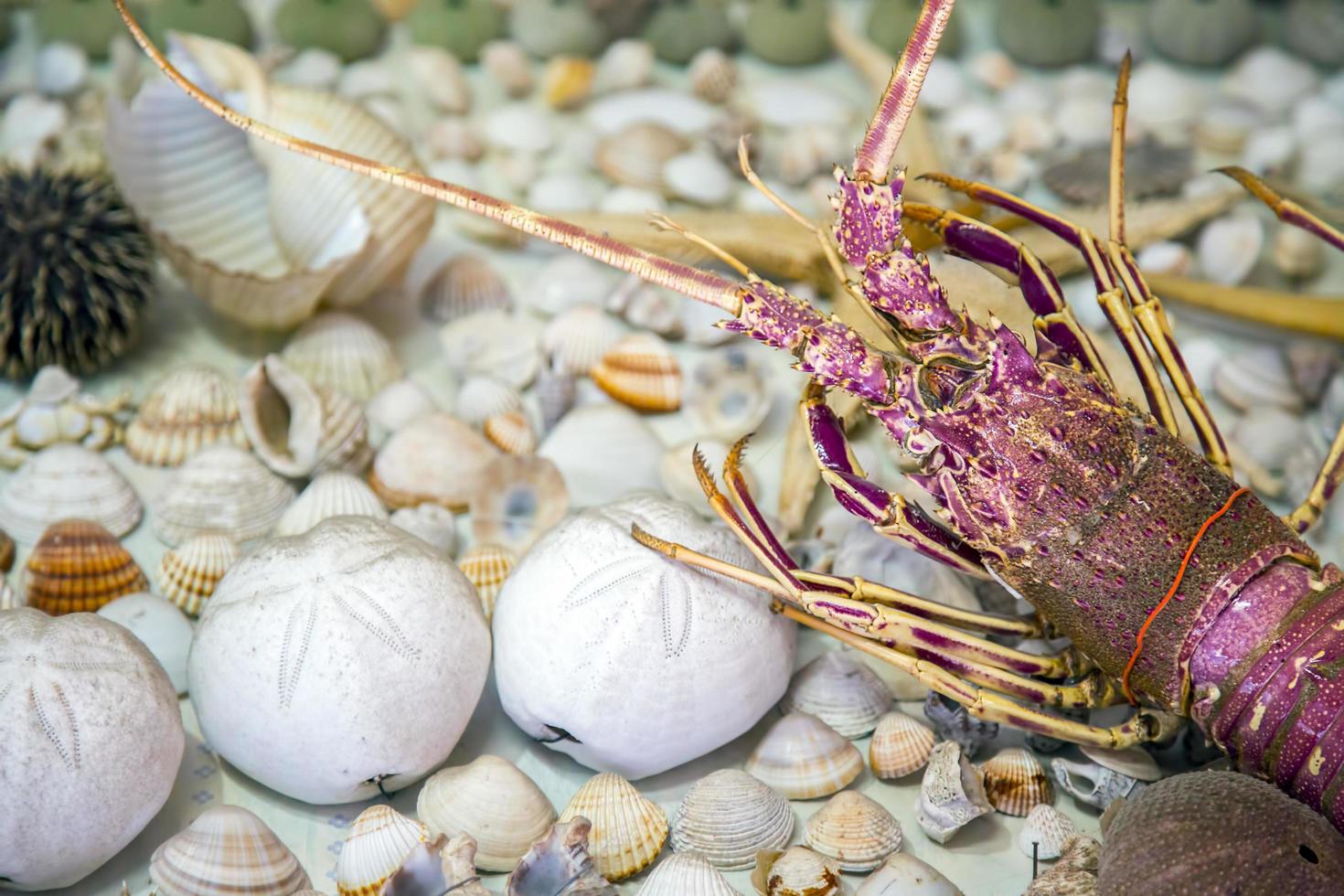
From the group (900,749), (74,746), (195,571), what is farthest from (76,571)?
(900,749)

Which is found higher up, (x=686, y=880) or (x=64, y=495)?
(x=686, y=880)

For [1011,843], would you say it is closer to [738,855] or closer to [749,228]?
[738,855]

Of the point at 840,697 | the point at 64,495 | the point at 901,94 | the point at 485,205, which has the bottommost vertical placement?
the point at 64,495

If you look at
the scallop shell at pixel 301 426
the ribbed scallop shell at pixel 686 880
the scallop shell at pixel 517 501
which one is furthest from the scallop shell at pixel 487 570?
the ribbed scallop shell at pixel 686 880

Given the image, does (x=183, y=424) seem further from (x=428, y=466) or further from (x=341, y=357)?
(x=428, y=466)

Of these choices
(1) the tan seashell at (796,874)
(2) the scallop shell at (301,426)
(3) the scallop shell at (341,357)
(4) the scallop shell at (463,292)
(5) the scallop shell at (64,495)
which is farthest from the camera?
(4) the scallop shell at (463,292)

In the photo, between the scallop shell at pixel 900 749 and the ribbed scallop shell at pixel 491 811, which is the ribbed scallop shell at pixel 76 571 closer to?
the ribbed scallop shell at pixel 491 811

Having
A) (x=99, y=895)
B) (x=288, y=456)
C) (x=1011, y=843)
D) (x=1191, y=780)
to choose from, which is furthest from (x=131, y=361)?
(x=1191, y=780)
